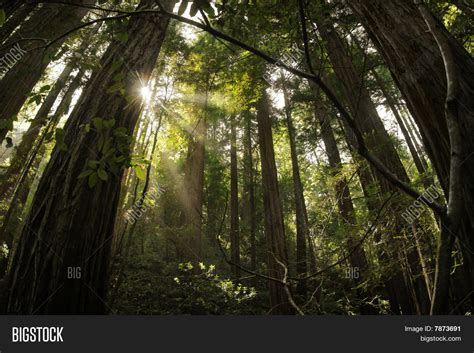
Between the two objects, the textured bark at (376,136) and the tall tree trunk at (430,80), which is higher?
the textured bark at (376,136)

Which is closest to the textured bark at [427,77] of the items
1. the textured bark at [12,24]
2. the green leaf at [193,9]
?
the green leaf at [193,9]

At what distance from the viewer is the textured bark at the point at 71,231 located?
1.68 m

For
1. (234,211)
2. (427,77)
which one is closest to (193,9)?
(427,77)

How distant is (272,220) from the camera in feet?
26.3

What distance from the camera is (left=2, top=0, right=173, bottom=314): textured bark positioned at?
1.68 meters

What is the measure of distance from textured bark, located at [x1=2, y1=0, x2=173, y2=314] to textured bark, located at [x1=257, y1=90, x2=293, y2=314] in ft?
16.2

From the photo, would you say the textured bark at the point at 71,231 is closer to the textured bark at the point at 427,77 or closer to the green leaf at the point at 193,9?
the green leaf at the point at 193,9

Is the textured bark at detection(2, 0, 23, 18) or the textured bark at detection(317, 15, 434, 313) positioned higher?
the textured bark at detection(317, 15, 434, 313)

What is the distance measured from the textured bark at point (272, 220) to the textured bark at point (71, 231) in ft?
16.2

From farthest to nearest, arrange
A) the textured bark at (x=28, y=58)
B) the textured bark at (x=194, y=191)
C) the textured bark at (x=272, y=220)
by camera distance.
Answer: the textured bark at (x=194, y=191), the textured bark at (x=272, y=220), the textured bark at (x=28, y=58)

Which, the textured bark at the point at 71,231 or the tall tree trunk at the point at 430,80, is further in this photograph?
the textured bark at the point at 71,231

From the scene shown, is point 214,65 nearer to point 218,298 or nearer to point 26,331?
point 218,298

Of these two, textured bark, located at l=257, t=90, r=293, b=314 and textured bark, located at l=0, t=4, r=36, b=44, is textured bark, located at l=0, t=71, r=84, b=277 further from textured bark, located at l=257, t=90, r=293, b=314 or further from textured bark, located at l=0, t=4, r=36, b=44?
textured bark, located at l=257, t=90, r=293, b=314

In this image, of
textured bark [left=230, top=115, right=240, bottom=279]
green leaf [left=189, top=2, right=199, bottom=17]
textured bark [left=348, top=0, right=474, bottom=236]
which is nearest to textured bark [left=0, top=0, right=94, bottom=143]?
green leaf [left=189, top=2, right=199, bottom=17]
